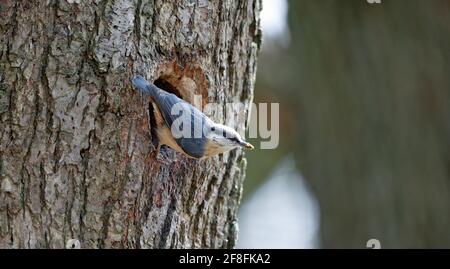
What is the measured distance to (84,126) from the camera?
2.90 metres

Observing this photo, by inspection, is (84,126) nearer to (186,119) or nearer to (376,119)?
(186,119)

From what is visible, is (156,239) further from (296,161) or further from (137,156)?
(296,161)

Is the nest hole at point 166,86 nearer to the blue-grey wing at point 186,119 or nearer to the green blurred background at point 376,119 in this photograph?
the blue-grey wing at point 186,119

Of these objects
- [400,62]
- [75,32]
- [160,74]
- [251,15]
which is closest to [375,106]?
[400,62]

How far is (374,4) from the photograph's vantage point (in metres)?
4.50

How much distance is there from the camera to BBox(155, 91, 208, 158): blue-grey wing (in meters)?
3.01

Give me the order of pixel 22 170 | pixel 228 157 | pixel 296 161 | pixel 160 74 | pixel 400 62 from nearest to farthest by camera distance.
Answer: pixel 22 170 < pixel 160 74 < pixel 228 157 < pixel 400 62 < pixel 296 161

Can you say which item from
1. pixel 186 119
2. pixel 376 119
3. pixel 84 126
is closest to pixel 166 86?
pixel 186 119

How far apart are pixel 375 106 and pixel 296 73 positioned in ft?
1.93

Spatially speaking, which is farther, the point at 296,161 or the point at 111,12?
the point at 296,161

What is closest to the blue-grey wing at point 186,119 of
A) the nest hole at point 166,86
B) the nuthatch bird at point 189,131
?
the nuthatch bird at point 189,131

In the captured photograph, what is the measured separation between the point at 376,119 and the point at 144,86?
1.94 metres

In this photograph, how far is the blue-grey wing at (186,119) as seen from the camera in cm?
301

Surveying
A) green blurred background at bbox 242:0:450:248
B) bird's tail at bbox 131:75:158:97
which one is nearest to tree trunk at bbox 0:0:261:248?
bird's tail at bbox 131:75:158:97
